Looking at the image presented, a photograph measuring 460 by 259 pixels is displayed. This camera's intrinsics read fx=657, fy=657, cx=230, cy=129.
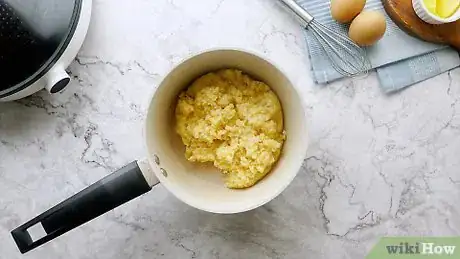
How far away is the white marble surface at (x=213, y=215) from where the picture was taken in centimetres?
95

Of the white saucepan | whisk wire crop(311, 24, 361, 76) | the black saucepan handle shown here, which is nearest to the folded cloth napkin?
whisk wire crop(311, 24, 361, 76)

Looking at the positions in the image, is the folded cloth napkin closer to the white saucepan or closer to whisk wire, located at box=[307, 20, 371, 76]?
whisk wire, located at box=[307, 20, 371, 76]

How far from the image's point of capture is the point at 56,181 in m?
0.95

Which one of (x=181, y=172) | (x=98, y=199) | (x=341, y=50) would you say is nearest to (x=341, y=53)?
(x=341, y=50)

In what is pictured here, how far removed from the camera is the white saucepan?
0.81 metres

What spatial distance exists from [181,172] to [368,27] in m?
0.32

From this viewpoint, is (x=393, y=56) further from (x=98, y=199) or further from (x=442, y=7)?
(x=98, y=199)

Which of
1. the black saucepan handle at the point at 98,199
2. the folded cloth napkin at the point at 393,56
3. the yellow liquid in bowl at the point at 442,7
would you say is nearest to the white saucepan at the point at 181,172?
the black saucepan handle at the point at 98,199

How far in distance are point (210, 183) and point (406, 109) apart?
12.0 inches

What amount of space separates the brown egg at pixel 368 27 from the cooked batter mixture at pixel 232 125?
0.15 metres

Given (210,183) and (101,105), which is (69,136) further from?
(210,183)

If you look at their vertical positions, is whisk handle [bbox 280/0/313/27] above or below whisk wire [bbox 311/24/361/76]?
above

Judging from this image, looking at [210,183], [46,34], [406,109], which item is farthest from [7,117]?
[406,109]

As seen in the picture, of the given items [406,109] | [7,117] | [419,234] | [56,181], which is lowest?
[419,234]
